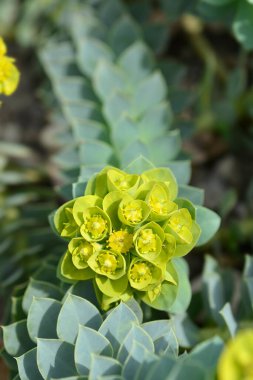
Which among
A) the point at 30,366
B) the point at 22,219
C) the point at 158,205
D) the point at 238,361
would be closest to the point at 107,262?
the point at 158,205

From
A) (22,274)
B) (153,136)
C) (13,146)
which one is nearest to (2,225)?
(22,274)

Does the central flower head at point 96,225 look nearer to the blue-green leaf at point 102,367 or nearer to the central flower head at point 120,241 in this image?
the central flower head at point 120,241

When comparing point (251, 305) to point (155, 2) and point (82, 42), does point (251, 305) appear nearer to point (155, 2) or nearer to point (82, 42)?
point (82, 42)

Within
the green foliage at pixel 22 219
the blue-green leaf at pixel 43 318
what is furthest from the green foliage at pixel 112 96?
the blue-green leaf at pixel 43 318

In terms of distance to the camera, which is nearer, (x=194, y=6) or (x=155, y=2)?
(x=194, y=6)

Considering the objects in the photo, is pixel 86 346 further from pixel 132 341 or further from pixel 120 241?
pixel 120 241

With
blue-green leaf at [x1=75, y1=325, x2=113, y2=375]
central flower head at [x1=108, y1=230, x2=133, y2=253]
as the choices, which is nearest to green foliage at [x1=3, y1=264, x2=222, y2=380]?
blue-green leaf at [x1=75, y1=325, x2=113, y2=375]
